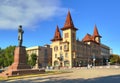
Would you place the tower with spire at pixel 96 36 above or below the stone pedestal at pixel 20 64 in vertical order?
above

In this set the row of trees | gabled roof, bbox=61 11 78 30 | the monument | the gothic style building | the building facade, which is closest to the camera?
the monument

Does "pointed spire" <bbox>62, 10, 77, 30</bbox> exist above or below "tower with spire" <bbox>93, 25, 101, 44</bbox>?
above

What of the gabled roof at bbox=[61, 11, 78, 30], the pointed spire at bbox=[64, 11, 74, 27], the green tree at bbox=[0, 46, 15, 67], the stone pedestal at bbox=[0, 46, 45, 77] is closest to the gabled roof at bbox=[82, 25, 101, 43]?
the gabled roof at bbox=[61, 11, 78, 30]

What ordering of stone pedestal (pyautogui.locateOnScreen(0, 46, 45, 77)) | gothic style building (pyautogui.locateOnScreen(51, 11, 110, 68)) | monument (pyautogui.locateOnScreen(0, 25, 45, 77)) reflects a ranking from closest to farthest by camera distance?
monument (pyautogui.locateOnScreen(0, 25, 45, 77)) < stone pedestal (pyautogui.locateOnScreen(0, 46, 45, 77)) < gothic style building (pyautogui.locateOnScreen(51, 11, 110, 68))

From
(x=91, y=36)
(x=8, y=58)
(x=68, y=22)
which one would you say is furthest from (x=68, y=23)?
(x=8, y=58)

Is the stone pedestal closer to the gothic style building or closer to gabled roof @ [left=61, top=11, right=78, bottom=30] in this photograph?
the gothic style building

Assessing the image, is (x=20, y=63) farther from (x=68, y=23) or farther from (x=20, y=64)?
(x=68, y=23)

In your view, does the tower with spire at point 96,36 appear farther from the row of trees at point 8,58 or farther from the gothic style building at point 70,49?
the row of trees at point 8,58

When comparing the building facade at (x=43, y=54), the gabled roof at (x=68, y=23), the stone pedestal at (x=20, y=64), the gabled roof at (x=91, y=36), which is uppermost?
the gabled roof at (x=68, y=23)

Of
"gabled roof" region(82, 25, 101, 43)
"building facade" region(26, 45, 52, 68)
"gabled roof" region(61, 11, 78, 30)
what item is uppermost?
"gabled roof" region(61, 11, 78, 30)

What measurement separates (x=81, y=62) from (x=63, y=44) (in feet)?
33.3

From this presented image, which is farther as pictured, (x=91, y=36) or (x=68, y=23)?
(x=91, y=36)

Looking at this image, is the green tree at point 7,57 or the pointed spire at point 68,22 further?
the pointed spire at point 68,22

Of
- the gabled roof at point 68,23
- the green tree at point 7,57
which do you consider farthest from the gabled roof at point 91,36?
the green tree at point 7,57
